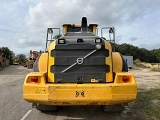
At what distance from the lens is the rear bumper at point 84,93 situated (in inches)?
239

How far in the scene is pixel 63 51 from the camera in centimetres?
665

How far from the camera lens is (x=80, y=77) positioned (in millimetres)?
6621

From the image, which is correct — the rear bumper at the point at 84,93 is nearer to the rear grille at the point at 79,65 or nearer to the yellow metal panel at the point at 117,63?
the rear grille at the point at 79,65

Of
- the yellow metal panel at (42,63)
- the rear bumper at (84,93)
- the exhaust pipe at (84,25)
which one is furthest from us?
the exhaust pipe at (84,25)

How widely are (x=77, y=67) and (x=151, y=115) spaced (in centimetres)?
262

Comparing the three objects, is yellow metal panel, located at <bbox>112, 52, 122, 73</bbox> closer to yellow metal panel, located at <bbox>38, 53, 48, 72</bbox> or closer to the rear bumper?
the rear bumper

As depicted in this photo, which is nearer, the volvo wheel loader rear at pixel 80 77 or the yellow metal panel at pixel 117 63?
the volvo wheel loader rear at pixel 80 77

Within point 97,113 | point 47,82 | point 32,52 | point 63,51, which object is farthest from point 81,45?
point 32,52

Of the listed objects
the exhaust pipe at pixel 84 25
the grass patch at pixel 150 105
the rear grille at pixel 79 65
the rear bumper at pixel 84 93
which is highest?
the exhaust pipe at pixel 84 25

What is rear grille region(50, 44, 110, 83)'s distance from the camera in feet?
21.7

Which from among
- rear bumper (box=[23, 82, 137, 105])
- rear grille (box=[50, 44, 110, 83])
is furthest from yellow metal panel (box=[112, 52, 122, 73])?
rear bumper (box=[23, 82, 137, 105])

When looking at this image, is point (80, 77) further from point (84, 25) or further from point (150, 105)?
point (150, 105)

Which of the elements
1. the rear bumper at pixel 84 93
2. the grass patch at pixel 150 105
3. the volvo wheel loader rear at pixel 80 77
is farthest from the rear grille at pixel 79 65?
the grass patch at pixel 150 105

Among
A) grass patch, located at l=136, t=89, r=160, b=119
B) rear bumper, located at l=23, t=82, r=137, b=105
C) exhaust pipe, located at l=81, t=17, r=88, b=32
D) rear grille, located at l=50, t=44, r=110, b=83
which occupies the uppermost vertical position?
exhaust pipe, located at l=81, t=17, r=88, b=32
